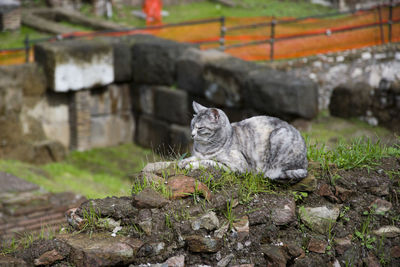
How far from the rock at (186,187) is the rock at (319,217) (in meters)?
0.82

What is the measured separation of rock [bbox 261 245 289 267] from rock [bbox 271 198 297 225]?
22cm

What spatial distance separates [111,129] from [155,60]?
5.88 ft

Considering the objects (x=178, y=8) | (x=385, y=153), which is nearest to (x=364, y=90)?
(x=385, y=153)

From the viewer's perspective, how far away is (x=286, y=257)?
201 inches

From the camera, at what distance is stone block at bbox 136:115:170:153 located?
41.6 ft

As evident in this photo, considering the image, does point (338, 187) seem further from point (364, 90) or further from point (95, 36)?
point (95, 36)

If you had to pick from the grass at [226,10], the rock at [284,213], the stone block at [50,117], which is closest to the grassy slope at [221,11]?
the grass at [226,10]

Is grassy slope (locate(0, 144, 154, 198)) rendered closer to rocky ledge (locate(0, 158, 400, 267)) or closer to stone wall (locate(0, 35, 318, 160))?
stone wall (locate(0, 35, 318, 160))

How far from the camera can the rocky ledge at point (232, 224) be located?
475 centimetres

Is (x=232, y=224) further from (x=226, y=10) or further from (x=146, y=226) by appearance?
(x=226, y=10)

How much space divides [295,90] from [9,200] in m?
4.39

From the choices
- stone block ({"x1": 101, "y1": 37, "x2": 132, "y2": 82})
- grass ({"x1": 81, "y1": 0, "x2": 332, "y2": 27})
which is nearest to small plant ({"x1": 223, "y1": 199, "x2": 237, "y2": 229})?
stone block ({"x1": 101, "y1": 37, "x2": 132, "y2": 82})

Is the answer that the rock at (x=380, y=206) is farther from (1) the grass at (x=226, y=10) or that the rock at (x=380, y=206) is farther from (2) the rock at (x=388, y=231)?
(1) the grass at (x=226, y=10)

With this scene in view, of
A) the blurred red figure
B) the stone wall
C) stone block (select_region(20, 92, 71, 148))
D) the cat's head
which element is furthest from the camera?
the blurred red figure
